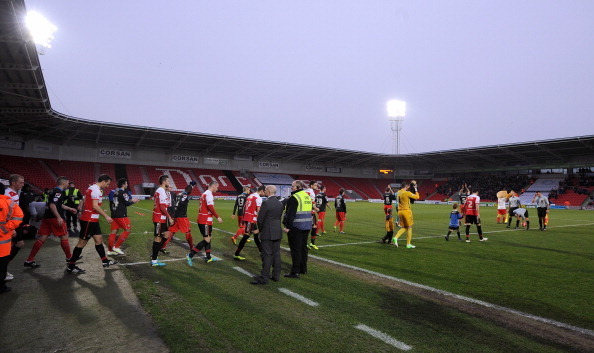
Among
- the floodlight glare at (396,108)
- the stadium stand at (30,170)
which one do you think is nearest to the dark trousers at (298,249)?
the stadium stand at (30,170)

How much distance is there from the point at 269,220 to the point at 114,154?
152 ft

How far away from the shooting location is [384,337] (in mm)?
3945

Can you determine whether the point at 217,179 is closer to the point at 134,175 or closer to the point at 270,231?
the point at 134,175

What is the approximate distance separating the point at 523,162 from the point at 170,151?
5844 centimetres

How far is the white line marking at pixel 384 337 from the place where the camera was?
3717 millimetres

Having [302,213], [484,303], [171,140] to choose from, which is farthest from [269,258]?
[171,140]

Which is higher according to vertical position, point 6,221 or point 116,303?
point 6,221

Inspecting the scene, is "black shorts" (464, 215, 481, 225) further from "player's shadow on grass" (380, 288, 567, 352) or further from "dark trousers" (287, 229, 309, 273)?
"dark trousers" (287, 229, 309, 273)

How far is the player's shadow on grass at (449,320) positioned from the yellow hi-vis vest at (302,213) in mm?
2096

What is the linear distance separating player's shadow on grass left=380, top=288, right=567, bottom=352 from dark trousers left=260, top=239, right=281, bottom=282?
6.96ft

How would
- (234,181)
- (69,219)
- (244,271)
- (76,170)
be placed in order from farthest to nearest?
(234,181), (76,170), (69,219), (244,271)

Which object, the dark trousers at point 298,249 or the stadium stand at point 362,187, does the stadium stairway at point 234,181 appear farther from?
the dark trousers at point 298,249

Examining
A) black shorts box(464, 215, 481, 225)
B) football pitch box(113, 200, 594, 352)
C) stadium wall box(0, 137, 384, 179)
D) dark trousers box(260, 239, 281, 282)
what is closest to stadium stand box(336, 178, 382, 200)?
stadium wall box(0, 137, 384, 179)

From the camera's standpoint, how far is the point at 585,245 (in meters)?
11.7
